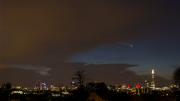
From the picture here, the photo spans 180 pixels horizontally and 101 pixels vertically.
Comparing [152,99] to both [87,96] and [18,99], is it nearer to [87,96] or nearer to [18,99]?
[87,96]

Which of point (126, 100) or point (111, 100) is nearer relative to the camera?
point (126, 100)

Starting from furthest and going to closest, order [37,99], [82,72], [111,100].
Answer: [37,99], [82,72], [111,100]

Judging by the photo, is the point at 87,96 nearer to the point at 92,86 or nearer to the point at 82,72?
the point at 82,72

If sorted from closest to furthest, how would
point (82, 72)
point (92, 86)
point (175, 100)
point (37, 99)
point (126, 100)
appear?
1. point (126, 100)
2. point (175, 100)
3. point (82, 72)
4. point (37, 99)
5. point (92, 86)

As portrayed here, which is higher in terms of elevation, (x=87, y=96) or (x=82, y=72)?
(x=82, y=72)

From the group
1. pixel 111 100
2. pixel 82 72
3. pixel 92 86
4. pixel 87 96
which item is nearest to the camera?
pixel 111 100

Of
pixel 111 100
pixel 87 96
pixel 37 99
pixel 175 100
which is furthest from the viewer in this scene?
pixel 37 99

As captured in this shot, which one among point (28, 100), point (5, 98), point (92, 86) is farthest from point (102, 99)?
point (92, 86)

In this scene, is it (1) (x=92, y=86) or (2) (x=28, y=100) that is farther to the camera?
(1) (x=92, y=86)

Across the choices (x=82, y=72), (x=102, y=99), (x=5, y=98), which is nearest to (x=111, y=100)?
(x=102, y=99)
